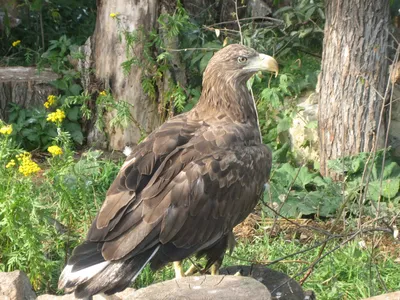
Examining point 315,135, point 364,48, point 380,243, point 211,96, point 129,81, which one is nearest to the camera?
point 211,96

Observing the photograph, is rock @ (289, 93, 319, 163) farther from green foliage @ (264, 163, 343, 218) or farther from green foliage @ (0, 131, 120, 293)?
green foliage @ (0, 131, 120, 293)

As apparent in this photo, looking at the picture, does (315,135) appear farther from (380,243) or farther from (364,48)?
(380,243)

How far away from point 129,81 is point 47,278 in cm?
323

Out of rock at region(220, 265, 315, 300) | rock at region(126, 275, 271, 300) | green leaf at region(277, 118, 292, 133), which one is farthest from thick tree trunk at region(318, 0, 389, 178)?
rock at region(126, 275, 271, 300)

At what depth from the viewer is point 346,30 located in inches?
297

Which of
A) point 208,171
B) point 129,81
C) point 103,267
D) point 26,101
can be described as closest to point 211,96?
point 208,171

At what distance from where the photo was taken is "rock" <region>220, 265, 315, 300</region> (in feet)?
16.8

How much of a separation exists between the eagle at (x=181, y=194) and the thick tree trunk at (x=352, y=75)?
1878 millimetres

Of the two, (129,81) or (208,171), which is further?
(129,81)

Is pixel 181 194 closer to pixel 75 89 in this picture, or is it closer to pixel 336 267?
pixel 336 267

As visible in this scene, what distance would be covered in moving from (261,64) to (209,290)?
1.92 m

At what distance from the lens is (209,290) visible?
179 inches

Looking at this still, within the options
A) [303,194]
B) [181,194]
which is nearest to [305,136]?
[303,194]

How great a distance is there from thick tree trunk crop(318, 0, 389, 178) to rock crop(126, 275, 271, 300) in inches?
129
